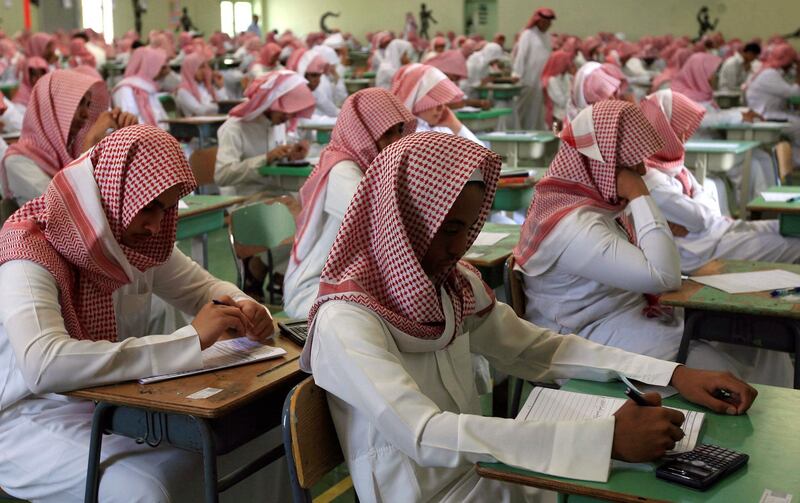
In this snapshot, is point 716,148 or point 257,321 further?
point 716,148

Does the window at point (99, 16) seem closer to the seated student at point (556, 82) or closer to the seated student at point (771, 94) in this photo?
the seated student at point (556, 82)

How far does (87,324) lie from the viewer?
2258 mm

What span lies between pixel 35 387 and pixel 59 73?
→ 2986 mm

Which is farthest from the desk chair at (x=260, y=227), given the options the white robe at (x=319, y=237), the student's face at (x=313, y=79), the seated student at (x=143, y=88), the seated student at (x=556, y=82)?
the seated student at (x=556, y=82)

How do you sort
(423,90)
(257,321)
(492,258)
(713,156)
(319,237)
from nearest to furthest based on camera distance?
(257,321) → (492,258) → (319,237) → (423,90) → (713,156)

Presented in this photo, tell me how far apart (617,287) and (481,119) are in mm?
6566

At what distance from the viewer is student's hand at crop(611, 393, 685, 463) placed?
1.52 m

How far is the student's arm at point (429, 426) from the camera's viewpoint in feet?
4.99

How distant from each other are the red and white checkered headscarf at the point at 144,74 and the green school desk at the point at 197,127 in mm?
804

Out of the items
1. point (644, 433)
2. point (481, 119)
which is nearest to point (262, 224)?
point (644, 433)

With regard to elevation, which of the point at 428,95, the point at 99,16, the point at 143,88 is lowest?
the point at 143,88

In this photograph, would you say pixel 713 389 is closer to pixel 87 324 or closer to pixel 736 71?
pixel 87 324

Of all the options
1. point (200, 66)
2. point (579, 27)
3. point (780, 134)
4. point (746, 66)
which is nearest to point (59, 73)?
point (780, 134)

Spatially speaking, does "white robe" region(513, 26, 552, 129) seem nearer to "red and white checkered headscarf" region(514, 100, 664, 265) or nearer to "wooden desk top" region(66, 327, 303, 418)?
"red and white checkered headscarf" region(514, 100, 664, 265)
